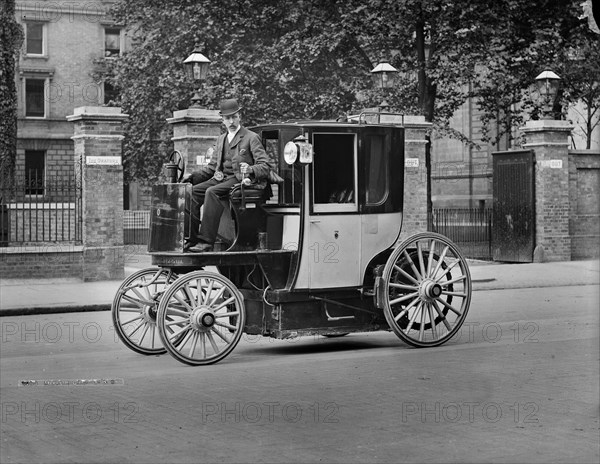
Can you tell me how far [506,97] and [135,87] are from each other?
12879 millimetres

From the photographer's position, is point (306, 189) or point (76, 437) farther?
point (306, 189)

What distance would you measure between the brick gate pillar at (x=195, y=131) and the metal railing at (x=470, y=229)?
260 inches

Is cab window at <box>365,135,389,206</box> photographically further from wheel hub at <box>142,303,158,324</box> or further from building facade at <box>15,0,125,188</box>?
building facade at <box>15,0,125,188</box>

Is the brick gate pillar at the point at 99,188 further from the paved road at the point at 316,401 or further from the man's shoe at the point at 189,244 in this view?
the man's shoe at the point at 189,244

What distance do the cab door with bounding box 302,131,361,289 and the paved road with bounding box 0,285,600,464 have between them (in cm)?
88

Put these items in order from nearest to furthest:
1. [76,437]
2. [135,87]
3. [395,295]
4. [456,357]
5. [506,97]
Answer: [76,437] → [456,357] → [395,295] → [506,97] → [135,87]

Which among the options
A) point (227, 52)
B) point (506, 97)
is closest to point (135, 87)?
point (227, 52)

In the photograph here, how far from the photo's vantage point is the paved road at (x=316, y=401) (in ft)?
23.2

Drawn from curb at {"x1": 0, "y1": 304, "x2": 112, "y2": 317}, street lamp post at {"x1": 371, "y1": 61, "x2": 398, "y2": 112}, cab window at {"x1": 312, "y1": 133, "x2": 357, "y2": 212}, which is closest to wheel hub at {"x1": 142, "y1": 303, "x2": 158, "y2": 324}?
cab window at {"x1": 312, "y1": 133, "x2": 357, "y2": 212}

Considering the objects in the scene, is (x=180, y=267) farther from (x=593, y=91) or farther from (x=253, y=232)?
(x=593, y=91)

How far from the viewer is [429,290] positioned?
1174cm

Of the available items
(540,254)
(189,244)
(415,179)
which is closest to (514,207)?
(540,254)

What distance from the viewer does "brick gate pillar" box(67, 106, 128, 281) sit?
20.8m

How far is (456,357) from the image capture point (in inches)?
Answer: 436
